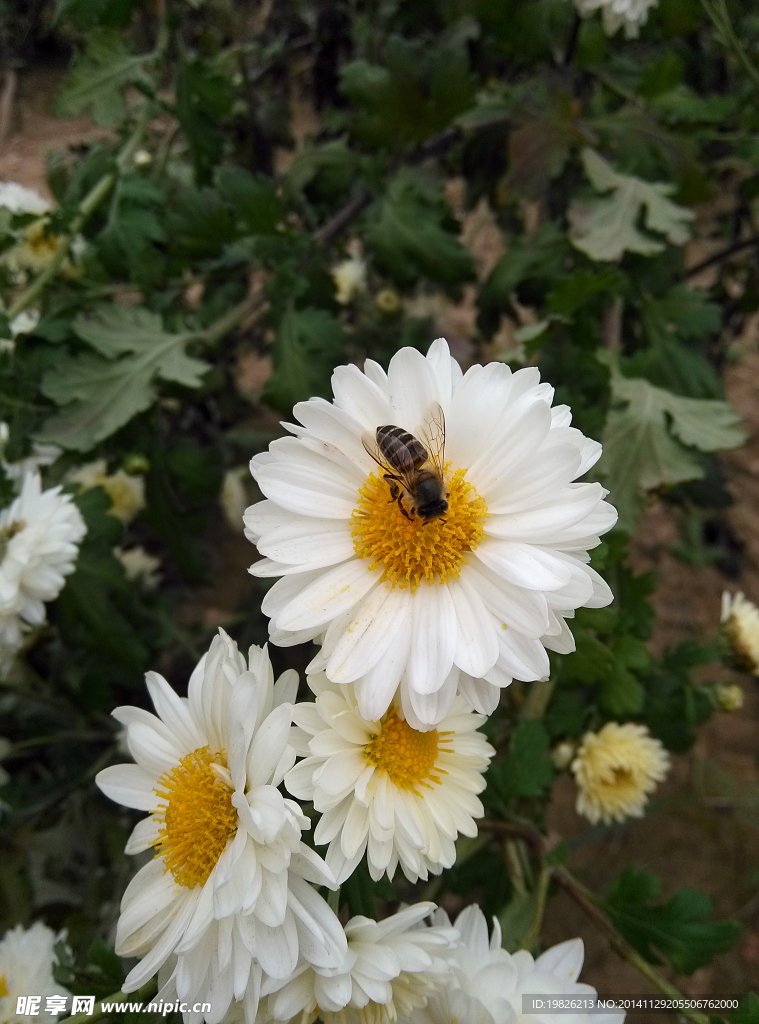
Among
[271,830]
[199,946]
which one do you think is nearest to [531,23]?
[271,830]

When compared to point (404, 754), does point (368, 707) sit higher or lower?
higher

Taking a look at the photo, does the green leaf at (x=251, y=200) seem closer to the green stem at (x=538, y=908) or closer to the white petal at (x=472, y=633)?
the white petal at (x=472, y=633)

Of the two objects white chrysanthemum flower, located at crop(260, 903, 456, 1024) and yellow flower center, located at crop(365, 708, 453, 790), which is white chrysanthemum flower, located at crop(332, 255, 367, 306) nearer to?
yellow flower center, located at crop(365, 708, 453, 790)

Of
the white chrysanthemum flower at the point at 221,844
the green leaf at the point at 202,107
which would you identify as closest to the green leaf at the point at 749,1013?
the white chrysanthemum flower at the point at 221,844

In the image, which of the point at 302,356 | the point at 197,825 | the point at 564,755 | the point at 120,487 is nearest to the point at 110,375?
the point at 302,356

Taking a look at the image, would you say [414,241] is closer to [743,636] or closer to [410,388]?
[410,388]

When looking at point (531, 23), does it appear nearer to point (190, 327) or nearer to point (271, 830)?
point (190, 327)
